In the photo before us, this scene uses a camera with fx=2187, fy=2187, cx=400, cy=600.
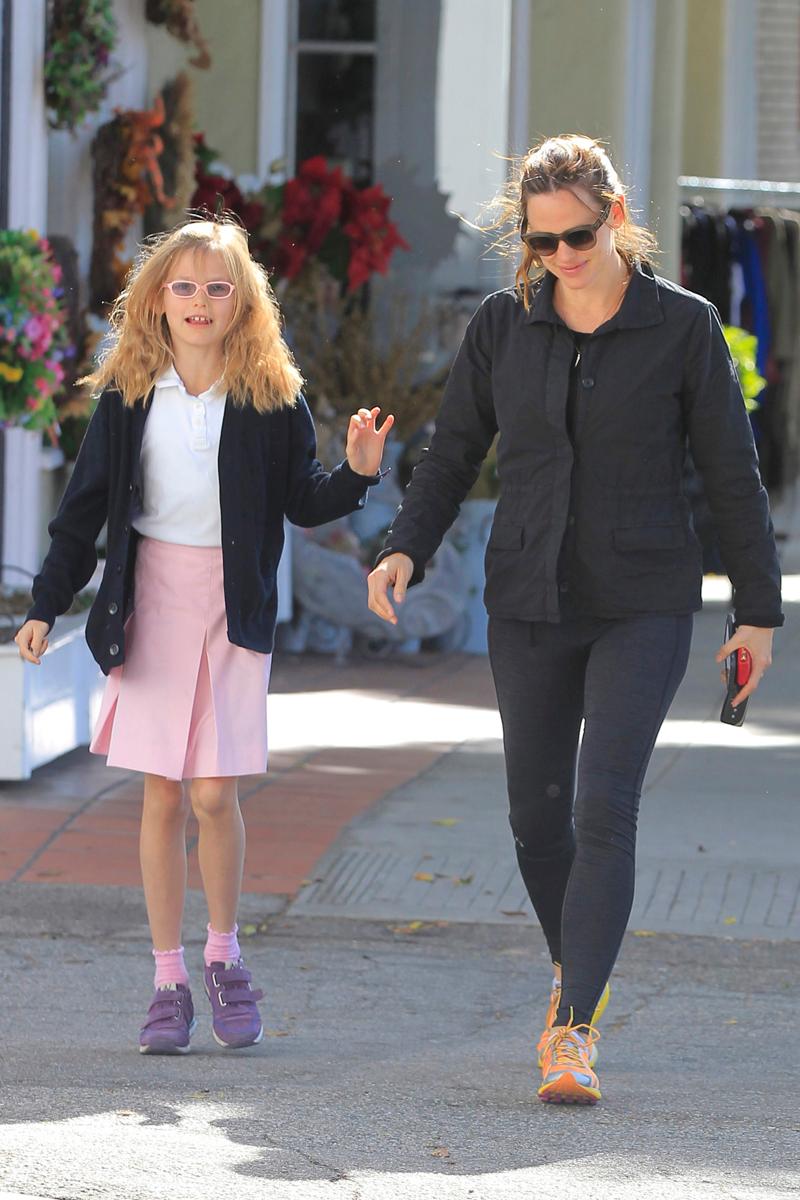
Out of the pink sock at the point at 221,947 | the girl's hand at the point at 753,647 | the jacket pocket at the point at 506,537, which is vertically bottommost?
the pink sock at the point at 221,947

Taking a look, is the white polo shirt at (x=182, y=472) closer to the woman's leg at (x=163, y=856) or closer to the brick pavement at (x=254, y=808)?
the woman's leg at (x=163, y=856)

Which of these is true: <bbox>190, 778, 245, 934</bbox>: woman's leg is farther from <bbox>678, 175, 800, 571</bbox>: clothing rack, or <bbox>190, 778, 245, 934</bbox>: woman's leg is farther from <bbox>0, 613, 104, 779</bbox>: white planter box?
<bbox>678, 175, 800, 571</bbox>: clothing rack

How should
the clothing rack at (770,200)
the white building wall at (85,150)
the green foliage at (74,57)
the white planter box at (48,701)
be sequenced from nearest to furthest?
the white planter box at (48,701) → the green foliage at (74,57) → the white building wall at (85,150) → the clothing rack at (770,200)

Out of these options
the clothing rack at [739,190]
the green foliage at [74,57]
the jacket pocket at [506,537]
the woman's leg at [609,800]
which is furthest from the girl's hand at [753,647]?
the clothing rack at [739,190]

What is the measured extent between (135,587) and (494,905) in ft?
6.05

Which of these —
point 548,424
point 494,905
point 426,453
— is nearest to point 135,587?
point 426,453

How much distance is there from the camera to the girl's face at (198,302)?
4.25 meters

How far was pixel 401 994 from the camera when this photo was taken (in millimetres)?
4996

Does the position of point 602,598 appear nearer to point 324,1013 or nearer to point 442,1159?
point 442,1159

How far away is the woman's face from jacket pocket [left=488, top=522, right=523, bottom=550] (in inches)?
17.8

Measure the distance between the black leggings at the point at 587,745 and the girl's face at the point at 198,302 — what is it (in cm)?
81

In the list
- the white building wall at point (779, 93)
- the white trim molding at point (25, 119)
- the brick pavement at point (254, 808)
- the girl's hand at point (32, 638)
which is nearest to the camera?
the girl's hand at point (32, 638)

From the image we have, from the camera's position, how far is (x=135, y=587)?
169 inches

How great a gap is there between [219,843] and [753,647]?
3.68 feet
